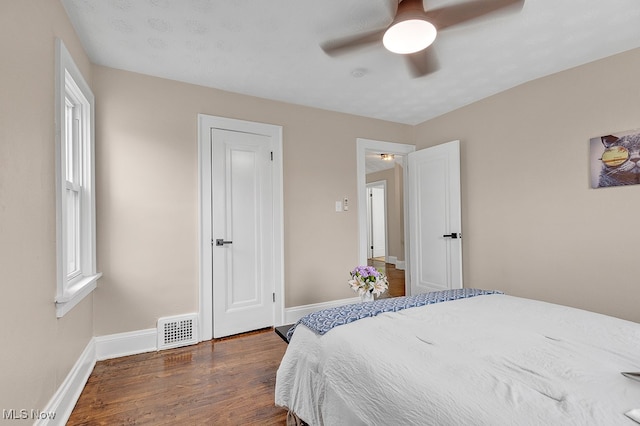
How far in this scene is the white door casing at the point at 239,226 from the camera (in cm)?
289

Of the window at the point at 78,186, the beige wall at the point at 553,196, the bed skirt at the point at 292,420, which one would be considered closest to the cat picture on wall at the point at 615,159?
the beige wall at the point at 553,196

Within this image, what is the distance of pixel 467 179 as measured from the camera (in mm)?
3547

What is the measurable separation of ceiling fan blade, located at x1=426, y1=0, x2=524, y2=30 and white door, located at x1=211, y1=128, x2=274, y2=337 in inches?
78.5

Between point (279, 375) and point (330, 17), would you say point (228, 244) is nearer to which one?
point (279, 375)

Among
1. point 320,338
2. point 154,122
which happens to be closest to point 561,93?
point 320,338

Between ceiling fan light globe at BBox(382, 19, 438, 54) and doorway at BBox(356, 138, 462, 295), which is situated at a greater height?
ceiling fan light globe at BBox(382, 19, 438, 54)

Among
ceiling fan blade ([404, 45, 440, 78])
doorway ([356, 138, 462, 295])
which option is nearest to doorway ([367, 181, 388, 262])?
doorway ([356, 138, 462, 295])

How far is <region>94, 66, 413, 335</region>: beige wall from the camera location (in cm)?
255

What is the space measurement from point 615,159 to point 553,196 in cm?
51

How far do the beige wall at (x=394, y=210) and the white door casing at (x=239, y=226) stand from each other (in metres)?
4.20

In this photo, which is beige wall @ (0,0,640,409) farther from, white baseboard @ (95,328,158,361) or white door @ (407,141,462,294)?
white door @ (407,141,462,294)

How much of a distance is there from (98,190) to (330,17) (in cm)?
226

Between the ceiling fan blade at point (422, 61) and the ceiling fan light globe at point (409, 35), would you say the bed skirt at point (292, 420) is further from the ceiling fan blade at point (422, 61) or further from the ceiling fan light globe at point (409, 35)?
the ceiling fan blade at point (422, 61)

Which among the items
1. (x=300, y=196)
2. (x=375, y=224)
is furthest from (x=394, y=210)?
(x=300, y=196)
